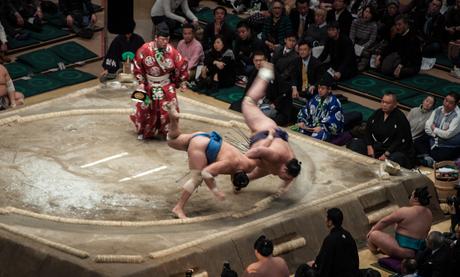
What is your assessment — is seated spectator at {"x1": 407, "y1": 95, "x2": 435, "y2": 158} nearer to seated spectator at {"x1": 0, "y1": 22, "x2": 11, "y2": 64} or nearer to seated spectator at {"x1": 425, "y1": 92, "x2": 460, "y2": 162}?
seated spectator at {"x1": 425, "y1": 92, "x2": 460, "y2": 162}

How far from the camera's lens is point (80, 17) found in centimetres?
1089

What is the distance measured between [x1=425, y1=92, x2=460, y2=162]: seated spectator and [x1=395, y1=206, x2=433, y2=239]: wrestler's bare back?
1.51 m

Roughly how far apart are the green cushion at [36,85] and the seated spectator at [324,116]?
7.04 ft

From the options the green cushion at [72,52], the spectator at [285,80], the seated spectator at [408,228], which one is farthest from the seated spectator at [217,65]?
the seated spectator at [408,228]

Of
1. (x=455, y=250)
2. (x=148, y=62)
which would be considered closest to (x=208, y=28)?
(x=148, y=62)

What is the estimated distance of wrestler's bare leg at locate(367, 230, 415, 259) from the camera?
23.5 ft

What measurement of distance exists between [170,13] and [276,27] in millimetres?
947

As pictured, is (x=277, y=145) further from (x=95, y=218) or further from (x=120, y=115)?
(x=120, y=115)

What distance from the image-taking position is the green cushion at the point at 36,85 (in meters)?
9.72

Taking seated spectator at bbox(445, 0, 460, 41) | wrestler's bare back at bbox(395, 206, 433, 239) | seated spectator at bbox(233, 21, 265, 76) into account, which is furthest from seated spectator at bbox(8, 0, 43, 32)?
wrestler's bare back at bbox(395, 206, 433, 239)

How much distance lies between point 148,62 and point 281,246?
1.69 metres

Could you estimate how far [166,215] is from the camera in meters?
7.10

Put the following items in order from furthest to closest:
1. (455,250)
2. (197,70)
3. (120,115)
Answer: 1. (197,70)
2. (120,115)
3. (455,250)

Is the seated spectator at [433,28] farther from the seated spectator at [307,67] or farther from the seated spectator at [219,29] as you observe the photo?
the seated spectator at [219,29]
